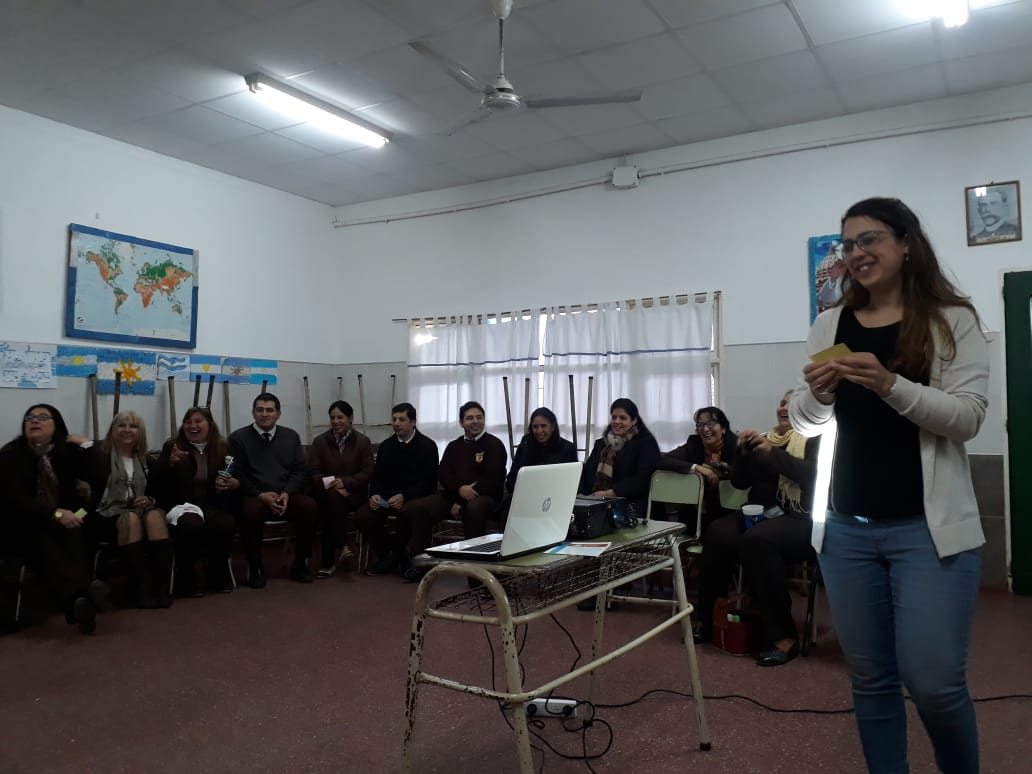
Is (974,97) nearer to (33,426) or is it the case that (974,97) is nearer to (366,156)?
(366,156)

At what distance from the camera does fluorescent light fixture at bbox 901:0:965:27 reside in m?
3.57

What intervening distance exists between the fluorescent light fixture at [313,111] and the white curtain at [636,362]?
1882 mm

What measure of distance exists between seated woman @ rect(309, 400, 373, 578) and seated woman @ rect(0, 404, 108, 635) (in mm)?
1518

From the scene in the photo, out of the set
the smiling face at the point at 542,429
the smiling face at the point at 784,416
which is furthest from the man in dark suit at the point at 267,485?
the smiling face at the point at 784,416

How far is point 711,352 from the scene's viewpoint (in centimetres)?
533

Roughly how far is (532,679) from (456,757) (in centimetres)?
75

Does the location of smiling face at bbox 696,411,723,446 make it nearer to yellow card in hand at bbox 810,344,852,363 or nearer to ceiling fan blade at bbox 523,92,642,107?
ceiling fan blade at bbox 523,92,642,107

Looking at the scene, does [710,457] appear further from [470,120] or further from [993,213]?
[470,120]

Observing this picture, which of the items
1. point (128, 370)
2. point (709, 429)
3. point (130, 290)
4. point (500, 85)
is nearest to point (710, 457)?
point (709, 429)

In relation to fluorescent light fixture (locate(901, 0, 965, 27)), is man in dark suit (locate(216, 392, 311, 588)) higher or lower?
lower

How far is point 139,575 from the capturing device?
425 cm

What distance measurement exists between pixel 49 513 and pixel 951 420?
413 cm

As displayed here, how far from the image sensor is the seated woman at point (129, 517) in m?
4.27

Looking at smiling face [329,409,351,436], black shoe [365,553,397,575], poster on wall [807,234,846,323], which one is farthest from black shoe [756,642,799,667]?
smiling face [329,409,351,436]
